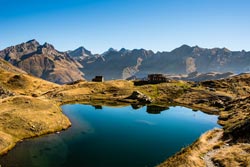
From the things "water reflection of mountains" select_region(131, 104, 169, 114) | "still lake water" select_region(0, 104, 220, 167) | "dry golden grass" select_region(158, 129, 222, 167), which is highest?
"dry golden grass" select_region(158, 129, 222, 167)

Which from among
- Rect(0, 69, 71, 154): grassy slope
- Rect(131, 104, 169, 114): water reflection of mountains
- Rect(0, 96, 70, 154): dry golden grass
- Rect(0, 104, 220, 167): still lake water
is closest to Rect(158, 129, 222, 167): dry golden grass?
Rect(0, 104, 220, 167): still lake water

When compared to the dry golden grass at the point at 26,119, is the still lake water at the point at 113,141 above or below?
below

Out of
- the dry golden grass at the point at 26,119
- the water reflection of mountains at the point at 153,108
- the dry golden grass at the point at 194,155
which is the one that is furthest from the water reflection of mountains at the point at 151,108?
the dry golden grass at the point at 194,155

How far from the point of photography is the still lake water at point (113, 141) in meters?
75.0

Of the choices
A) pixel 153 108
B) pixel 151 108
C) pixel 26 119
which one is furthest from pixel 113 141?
pixel 153 108

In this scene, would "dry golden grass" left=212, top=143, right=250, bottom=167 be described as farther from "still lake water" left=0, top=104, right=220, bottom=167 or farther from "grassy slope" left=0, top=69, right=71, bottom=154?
"grassy slope" left=0, top=69, right=71, bottom=154

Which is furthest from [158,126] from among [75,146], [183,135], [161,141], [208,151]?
[208,151]

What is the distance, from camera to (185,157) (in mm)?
61062

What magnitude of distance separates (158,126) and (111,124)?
855 inches

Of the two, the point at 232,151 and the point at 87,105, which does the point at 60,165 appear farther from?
the point at 87,105

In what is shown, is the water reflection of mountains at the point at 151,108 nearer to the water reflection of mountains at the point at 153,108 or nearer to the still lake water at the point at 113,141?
the water reflection of mountains at the point at 153,108

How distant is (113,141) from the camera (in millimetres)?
96500

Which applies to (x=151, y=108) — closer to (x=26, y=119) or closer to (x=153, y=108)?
(x=153, y=108)

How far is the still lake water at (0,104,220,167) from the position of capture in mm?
75006
